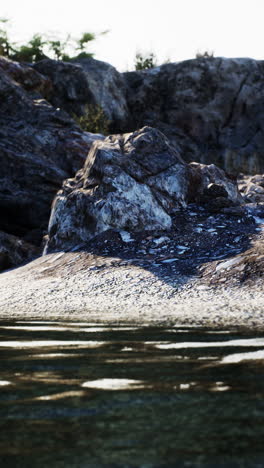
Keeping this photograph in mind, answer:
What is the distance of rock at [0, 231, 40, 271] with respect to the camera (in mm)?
8352

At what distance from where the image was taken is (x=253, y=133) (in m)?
19.9

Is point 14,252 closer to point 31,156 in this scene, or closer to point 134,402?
point 31,156

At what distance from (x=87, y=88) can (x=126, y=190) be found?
421 inches

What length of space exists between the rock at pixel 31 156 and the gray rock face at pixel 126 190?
1954mm

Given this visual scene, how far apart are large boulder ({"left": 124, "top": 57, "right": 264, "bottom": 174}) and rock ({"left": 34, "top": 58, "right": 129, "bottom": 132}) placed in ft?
2.64

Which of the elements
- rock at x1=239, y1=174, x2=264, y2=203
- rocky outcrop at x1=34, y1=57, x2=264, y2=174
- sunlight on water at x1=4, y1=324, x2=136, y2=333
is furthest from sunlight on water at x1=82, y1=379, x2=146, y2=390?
rocky outcrop at x1=34, y1=57, x2=264, y2=174

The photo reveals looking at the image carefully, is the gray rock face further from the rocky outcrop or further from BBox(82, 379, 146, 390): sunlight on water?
the rocky outcrop

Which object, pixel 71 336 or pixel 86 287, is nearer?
pixel 71 336

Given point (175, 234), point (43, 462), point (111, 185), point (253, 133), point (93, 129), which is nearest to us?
point (43, 462)

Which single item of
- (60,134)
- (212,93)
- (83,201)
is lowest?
(83,201)

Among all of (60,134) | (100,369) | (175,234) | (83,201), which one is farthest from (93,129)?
(100,369)

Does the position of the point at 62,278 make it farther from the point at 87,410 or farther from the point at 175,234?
the point at 87,410

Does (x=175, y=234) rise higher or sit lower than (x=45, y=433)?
higher

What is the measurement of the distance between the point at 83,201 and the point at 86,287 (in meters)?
2.57
